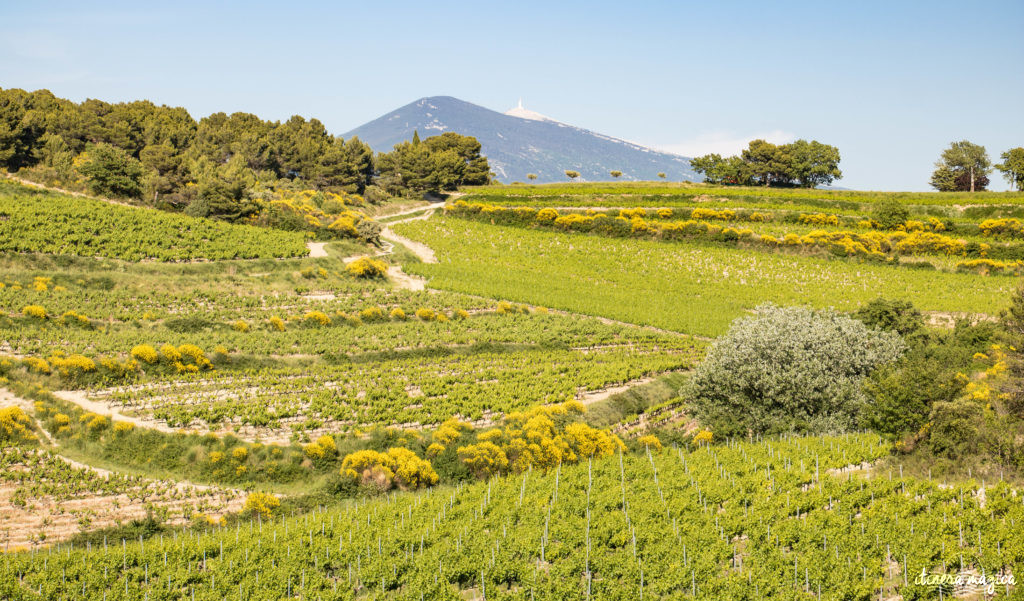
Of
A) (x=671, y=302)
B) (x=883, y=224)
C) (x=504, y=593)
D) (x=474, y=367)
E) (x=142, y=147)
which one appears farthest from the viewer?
(x=142, y=147)

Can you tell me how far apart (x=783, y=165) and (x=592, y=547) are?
8907 cm

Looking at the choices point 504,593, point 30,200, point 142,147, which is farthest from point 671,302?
point 142,147

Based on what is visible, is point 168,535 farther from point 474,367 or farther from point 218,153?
point 218,153

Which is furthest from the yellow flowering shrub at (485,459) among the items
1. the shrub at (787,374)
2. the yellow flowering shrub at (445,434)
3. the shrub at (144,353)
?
the shrub at (144,353)

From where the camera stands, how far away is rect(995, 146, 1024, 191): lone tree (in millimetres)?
87688

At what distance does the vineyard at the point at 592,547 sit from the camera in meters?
15.7

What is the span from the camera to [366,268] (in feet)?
177

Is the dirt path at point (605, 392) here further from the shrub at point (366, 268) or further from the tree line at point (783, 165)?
the tree line at point (783, 165)

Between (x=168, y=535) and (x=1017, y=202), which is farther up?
(x=1017, y=202)

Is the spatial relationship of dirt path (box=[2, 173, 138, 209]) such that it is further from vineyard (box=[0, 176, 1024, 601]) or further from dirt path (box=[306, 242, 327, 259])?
dirt path (box=[306, 242, 327, 259])

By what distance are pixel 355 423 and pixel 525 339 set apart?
52.5ft

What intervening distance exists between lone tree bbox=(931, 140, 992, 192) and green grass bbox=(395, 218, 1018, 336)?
4865 centimetres

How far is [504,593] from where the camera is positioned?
1577cm

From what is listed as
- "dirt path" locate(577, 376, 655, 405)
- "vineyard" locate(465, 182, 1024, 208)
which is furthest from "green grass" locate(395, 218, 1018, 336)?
"vineyard" locate(465, 182, 1024, 208)
